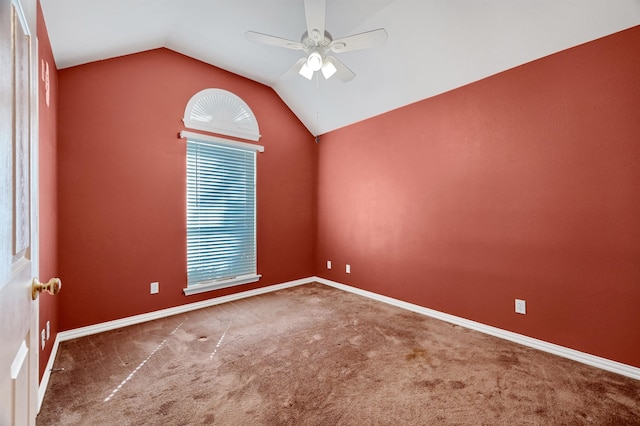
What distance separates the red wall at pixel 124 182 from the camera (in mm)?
2748

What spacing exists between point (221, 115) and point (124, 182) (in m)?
1.43

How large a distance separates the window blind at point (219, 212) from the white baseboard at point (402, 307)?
0.31 m

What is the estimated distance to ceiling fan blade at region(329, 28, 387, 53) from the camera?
205 cm

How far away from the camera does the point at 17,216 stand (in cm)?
71

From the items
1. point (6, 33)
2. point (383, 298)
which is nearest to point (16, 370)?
point (6, 33)

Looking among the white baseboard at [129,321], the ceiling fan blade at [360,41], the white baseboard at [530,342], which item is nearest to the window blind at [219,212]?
the white baseboard at [129,321]

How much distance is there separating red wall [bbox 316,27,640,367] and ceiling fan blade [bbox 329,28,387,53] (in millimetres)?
1477

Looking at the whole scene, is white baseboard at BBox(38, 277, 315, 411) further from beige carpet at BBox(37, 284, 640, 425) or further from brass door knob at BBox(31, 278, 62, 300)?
brass door knob at BBox(31, 278, 62, 300)

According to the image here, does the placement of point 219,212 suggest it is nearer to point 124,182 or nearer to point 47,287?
point 124,182

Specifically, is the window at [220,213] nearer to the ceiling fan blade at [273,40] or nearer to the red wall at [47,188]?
the red wall at [47,188]

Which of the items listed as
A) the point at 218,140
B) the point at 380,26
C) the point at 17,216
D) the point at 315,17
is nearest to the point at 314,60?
the point at 315,17

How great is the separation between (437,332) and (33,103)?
10.8ft

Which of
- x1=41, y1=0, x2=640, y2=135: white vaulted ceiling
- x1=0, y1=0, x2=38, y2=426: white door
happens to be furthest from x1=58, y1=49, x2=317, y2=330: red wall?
x1=0, y1=0, x2=38, y2=426: white door

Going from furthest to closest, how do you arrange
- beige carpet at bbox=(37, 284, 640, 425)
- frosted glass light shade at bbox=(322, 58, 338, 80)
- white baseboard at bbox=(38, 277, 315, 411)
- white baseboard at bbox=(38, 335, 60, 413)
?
frosted glass light shade at bbox=(322, 58, 338, 80), white baseboard at bbox=(38, 277, 315, 411), white baseboard at bbox=(38, 335, 60, 413), beige carpet at bbox=(37, 284, 640, 425)
